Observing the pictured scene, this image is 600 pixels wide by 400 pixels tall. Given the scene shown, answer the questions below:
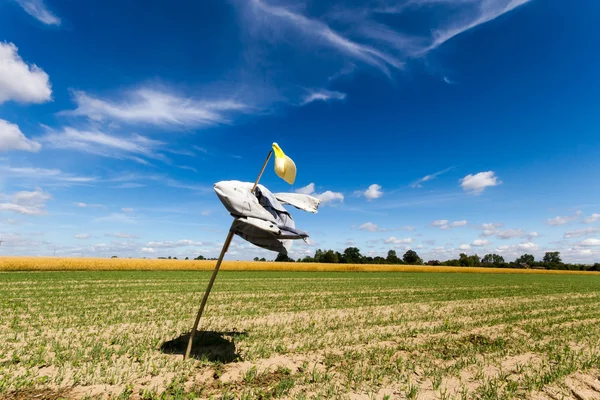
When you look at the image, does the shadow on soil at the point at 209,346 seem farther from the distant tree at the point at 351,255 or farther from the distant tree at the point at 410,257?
the distant tree at the point at 410,257

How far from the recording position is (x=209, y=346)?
6.88 metres

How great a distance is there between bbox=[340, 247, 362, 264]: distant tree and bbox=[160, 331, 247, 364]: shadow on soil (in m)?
109

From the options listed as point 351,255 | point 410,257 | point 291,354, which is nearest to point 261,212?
point 291,354

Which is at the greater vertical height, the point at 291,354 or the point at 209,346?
the point at 209,346

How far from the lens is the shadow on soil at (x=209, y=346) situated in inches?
246

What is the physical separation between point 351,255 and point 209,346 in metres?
114

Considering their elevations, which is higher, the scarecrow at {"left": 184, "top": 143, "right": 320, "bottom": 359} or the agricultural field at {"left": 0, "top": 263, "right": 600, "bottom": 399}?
the scarecrow at {"left": 184, "top": 143, "right": 320, "bottom": 359}

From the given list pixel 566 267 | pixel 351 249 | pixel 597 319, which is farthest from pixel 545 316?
pixel 566 267

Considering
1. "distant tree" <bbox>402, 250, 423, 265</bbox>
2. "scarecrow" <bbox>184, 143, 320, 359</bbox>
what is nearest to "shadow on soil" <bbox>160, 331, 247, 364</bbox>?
"scarecrow" <bbox>184, 143, 320, 359</bbox>

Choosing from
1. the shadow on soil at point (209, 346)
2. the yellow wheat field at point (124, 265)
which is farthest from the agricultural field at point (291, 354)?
the yellow wheat field at point (124, 265)

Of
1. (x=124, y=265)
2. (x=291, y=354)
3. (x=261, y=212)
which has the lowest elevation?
(x=291, y=354)

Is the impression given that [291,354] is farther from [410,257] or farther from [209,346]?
[410,257]

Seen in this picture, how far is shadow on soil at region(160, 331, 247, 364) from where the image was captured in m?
6.24

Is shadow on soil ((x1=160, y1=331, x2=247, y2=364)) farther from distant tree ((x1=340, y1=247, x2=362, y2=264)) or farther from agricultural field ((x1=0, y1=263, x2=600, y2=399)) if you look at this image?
distant tree ((x1=340, y1=247, x2=362, y2=264))
